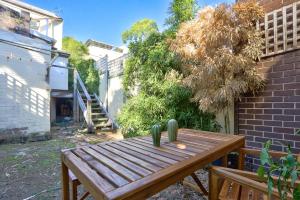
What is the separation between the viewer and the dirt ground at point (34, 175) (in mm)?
2715

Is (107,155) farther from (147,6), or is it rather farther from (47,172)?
(147,6)

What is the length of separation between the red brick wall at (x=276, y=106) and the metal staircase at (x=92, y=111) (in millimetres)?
5366

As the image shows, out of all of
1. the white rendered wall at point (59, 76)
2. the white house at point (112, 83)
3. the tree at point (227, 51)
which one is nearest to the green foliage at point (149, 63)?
the tree at point (227, 51)

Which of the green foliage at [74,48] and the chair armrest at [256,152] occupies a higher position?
the green foliage at [74,48]

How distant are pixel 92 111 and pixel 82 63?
461cm

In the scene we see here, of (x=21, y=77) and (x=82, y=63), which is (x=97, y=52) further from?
(x=21, y=77)

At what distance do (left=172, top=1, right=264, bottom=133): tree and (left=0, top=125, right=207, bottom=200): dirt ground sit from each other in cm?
129

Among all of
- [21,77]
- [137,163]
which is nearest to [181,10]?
[137,163]

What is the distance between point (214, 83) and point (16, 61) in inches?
222

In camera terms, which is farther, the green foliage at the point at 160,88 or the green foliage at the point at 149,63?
the green foliage at the point at 149,63

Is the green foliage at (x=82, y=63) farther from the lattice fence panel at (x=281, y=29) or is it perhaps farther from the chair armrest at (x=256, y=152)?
the chair armrest at (x=256, y=152)

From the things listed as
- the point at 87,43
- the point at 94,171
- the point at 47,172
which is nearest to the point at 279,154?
the point at 94,171

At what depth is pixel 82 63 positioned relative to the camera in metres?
11.6

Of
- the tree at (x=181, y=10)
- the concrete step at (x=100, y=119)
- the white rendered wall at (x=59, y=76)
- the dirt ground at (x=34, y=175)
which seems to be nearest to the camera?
the dirt ground at (x=34, y=175)
